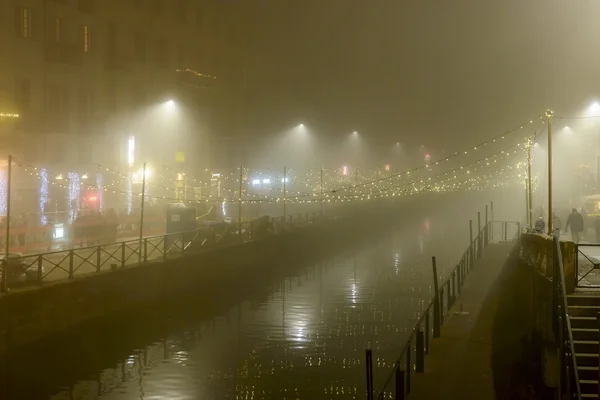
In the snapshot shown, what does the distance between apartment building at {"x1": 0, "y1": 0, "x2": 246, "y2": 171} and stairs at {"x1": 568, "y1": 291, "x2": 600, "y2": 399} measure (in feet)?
91.9

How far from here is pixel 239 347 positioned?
67.9ft

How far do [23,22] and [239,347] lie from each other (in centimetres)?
2657

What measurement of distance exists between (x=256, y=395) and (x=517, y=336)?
7.58 metres

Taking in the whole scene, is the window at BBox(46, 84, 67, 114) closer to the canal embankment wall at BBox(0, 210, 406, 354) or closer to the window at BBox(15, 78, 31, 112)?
the window at BBox(15, 78, 31, 112)

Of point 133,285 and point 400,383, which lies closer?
point 400,383

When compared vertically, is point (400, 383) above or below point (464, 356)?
above

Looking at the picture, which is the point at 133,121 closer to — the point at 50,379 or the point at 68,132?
the point at 68,132

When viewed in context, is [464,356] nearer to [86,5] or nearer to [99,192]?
[99,192]

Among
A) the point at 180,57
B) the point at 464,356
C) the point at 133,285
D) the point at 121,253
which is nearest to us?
the point at 464,356

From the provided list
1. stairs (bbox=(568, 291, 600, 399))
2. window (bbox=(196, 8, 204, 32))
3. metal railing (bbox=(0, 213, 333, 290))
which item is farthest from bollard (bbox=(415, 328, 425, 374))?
window (bbox=(196, 8, 204, 32))

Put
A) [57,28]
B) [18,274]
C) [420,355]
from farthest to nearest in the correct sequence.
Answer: [57,28]
[18,274]
[420,355]

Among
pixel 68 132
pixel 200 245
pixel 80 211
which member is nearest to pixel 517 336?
pixel 200 245

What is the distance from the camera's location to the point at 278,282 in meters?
34.1

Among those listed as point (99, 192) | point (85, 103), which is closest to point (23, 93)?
point (85, 103)
